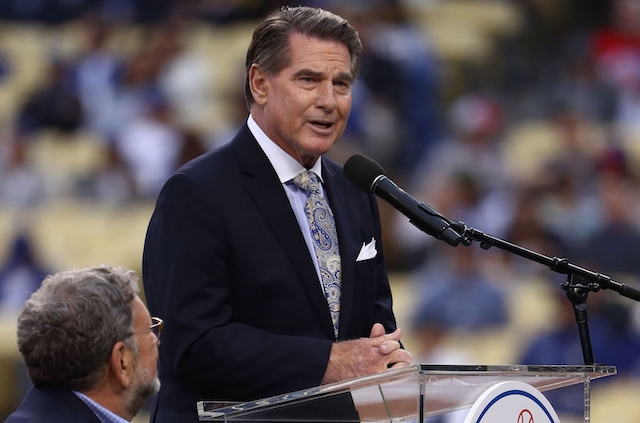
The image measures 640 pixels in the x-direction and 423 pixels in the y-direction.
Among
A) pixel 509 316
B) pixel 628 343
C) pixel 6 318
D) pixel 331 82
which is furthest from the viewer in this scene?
pixel 6 318

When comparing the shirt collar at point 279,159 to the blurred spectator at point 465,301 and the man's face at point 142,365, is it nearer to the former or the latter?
the man's face at point 142,365

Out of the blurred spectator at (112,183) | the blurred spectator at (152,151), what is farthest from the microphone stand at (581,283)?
the blurred spectator at (112,183)

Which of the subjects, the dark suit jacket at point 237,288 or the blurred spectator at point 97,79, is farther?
the blurred spectator at point 97,79

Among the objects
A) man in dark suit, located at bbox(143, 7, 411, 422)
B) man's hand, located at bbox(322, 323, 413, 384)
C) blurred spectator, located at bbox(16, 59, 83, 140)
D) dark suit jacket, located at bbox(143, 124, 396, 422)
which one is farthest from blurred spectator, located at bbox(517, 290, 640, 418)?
blurred spectator, located at bbox(16, 59, 83, 140)

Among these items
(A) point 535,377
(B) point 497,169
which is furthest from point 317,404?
(B) point 497,169

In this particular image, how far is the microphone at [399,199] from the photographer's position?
6.48 ft

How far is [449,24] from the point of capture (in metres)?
8.20

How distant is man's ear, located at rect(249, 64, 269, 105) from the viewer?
241cm

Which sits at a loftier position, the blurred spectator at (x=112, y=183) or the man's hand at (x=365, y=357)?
the blurred spectator at (x=112, y=183)

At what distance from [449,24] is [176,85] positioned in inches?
81.8

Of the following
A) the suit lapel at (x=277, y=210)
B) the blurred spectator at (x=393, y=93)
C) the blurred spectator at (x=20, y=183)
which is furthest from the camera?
the blurred spectator at (x=20, y=183)

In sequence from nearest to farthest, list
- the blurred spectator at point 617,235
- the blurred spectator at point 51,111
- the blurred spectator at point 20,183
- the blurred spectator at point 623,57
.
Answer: the blurred spectator at point 617,235 < the blurred spectator at point 623,57 < the blurred spectator at point 20,183 < the blurred spectator at point 51,111

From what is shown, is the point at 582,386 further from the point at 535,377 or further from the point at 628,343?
the point at 628,343

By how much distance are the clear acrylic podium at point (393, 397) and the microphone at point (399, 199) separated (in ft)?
0.85
